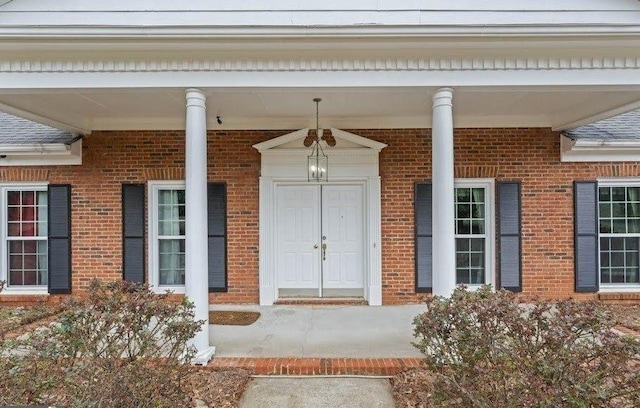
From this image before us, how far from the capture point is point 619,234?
7082mm

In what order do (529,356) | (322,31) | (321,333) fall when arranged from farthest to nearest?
1. (321,333)
2. (322,31)
3. (529,356)

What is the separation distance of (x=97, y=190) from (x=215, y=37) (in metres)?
4.22

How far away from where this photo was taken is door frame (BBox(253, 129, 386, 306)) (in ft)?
22.4

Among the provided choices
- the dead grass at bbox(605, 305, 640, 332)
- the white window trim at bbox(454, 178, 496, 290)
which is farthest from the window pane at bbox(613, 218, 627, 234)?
the white window trim at bbox(454, 178, 496, 290)

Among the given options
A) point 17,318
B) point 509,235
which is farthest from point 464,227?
point 17,318

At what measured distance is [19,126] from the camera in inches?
297

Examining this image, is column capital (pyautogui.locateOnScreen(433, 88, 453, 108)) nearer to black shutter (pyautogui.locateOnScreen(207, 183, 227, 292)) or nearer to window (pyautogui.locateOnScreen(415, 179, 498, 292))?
window (pyautogui.locateOnScreen(415, 179, 498, 292))

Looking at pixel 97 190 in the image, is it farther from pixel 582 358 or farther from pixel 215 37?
pixel 582 358

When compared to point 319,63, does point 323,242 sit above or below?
below

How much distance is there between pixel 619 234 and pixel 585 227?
830mm

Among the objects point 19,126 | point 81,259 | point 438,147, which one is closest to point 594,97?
point 438,147

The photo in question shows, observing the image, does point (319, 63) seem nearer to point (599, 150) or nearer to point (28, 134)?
point (599, 150)

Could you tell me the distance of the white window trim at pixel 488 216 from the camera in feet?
22.9

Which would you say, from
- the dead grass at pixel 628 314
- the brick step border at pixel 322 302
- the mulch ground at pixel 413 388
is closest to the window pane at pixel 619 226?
the dead grass at pixel 628 314
